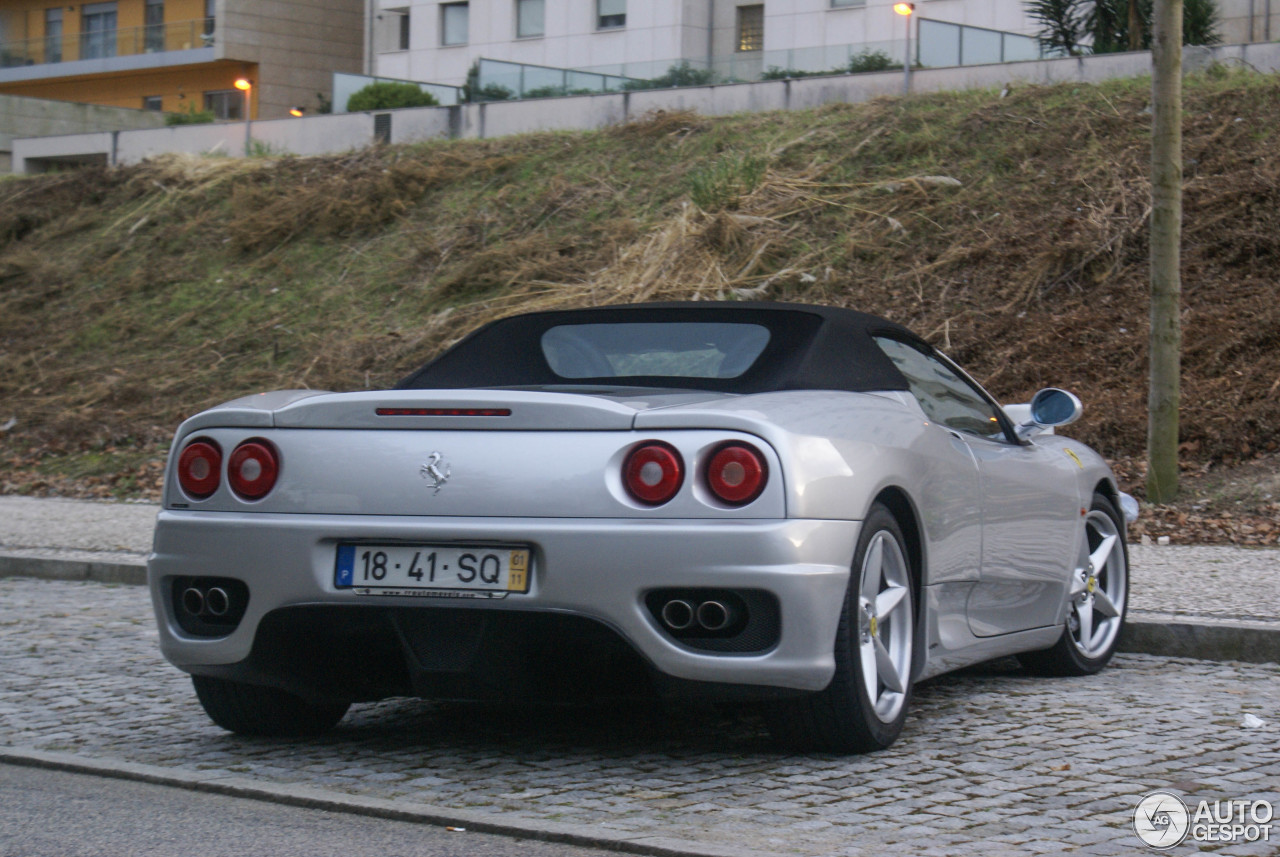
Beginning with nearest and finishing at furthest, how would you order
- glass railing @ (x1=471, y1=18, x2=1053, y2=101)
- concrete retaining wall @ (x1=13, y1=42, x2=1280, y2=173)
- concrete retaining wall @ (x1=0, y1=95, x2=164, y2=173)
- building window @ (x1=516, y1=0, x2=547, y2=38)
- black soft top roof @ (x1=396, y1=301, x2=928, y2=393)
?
black soft top roof @ (x1=396, y1=301, x2=928, y2=393) → concrete retaining wall @ (x1=13, y1=42, x2=1280, y2=173) → glass railing @ (x1=471, y1=18, x2=1053, y2=101) → concrete retaining wall @ (x1=0, y1=95, x2=164, y2=173) → building window @ (x1=516, y1=0, x2=547, y2=38)

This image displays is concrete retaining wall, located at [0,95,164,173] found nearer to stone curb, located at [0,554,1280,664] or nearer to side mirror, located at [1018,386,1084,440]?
stone curb, located at [0,554,1280,664]

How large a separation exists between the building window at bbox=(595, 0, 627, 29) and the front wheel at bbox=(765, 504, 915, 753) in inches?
1542

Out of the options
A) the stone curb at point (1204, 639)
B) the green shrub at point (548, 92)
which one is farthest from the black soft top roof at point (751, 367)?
the green shrub at point (548, 92)

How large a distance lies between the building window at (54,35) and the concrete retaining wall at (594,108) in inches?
928

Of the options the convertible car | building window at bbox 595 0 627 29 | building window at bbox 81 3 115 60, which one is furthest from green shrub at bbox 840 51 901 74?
building window at bbox 81 3 115 60

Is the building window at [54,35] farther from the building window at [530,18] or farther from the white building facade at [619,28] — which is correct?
the building window at [530,18]

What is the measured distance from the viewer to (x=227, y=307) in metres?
21.7

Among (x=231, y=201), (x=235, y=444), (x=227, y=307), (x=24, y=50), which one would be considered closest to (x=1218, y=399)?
(x=235, y=444)

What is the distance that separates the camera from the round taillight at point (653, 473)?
4066 millimetres

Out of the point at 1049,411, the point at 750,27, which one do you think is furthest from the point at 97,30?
the point at 1049,411

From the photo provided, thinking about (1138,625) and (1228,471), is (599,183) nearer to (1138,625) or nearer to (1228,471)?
(1228,471)

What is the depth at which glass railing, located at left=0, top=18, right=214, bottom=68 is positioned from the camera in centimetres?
5209

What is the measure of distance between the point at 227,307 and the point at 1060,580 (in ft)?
57.7

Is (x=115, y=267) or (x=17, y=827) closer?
(x=17, y=827)
